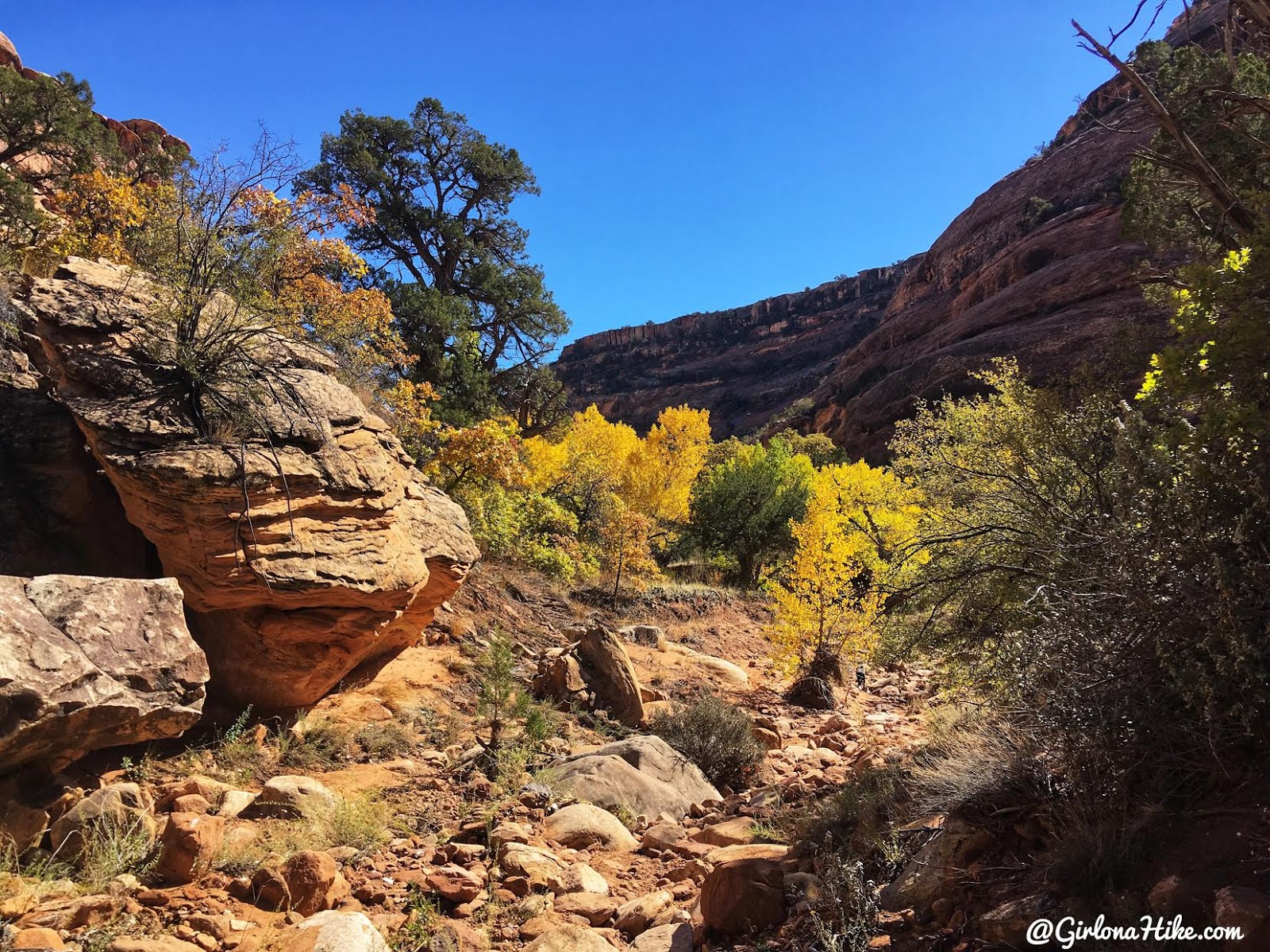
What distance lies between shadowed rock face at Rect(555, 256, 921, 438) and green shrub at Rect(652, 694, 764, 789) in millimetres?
72151

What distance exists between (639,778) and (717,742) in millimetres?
1809

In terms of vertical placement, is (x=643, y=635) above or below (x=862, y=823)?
above

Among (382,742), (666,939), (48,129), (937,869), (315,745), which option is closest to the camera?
(937,869)

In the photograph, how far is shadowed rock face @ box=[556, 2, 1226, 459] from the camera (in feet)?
109

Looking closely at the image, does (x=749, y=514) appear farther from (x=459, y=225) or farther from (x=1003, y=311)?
(x=1003, y=311)

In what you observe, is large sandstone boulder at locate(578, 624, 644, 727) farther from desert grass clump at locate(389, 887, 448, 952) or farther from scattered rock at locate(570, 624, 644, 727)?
desert grass clump at locate(389, 887, 448, 952)

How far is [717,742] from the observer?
818cm

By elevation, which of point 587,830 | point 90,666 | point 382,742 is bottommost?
point 587,830

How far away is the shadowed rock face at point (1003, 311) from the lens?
3316 cm

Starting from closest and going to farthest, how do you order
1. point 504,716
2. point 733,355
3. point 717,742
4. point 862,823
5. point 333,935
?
1. point 333,935
2. point 862,823
3. point 504,716
4. point 717,742
5. point 733,355

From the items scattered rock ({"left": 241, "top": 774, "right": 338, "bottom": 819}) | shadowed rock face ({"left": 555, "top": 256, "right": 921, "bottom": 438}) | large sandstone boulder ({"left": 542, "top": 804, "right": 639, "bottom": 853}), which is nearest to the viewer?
scattered rock ({"left": 241, "top": 774, "right": 338, "bottom": 819})

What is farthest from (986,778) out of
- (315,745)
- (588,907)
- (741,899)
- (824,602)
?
(824,602)

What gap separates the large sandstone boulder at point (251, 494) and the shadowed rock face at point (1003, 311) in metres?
7.27

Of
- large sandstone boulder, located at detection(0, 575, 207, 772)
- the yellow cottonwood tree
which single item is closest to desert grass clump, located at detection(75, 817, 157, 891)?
large sandstone boulder, located at detection(0, 575, 207, 772)
